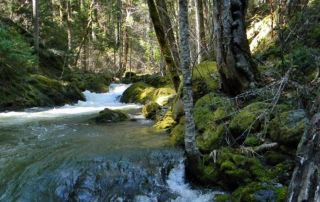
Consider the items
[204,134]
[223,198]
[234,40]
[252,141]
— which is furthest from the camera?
[234,40]

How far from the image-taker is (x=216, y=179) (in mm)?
6934

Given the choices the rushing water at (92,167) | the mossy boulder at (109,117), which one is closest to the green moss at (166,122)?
the rushing water at (92,167)

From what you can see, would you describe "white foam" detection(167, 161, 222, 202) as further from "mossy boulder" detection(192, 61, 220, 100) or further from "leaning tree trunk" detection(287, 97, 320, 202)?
"mossy boulder" detection(192, 61, 220, 100)

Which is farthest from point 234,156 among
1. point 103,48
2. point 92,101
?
→ point 103,48

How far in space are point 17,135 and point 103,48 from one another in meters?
25.6

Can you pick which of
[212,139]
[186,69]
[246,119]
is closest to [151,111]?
[212,139]

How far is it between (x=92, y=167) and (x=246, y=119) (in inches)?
121

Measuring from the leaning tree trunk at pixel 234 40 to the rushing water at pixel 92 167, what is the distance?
2.25 meters

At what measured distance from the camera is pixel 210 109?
384 inches

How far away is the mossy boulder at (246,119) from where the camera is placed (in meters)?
7.71

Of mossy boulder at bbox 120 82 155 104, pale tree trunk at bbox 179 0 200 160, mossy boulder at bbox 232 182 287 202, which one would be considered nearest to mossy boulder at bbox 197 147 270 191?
mossy boulder at bbox 232 182 287 202

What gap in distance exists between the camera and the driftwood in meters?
4.17

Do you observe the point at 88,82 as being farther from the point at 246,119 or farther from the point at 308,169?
the point at 308,169

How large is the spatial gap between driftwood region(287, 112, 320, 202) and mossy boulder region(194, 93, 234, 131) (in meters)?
3.47
